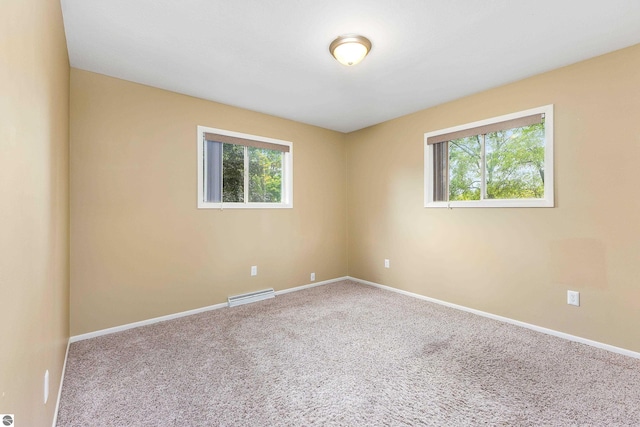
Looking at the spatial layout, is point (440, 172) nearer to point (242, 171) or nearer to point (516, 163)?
point (516, 163)

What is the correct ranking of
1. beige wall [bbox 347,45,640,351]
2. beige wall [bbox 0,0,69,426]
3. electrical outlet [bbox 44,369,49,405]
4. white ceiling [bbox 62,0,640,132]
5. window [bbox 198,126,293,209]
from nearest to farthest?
beige wall [bbox 0,0,69,426], electrical outlet [bbox 44,369,49,405], white ceiling [bbox 62,0,640,132], beige wall [bbox 347,45,640,351], window [bbox 198,126,293,209]

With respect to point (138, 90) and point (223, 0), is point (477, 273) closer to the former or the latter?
point (223, 0)

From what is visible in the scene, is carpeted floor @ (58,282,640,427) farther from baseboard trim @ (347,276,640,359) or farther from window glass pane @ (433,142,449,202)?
window glass pane @ (433,142,449,202)

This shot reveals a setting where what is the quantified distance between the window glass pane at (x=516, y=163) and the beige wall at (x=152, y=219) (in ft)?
8.38

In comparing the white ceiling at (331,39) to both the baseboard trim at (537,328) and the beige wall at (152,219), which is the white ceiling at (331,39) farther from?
the baseboard trim at (537,328)

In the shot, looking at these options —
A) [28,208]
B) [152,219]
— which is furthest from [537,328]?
[152,219]

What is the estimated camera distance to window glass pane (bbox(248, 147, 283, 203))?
12.8 ft

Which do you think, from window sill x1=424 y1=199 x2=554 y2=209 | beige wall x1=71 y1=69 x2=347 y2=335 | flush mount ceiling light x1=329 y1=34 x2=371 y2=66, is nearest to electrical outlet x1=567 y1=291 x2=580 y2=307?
window sill x1=424 y1=199 x2=554 y2=209

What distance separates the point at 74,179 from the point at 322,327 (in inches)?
107

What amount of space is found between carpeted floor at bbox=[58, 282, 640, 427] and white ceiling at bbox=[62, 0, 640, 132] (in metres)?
2.52

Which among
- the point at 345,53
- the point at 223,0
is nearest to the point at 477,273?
the point at 345,53

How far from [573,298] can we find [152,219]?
4177 millimetres

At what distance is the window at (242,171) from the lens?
3.45 meters

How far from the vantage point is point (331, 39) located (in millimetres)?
2219
